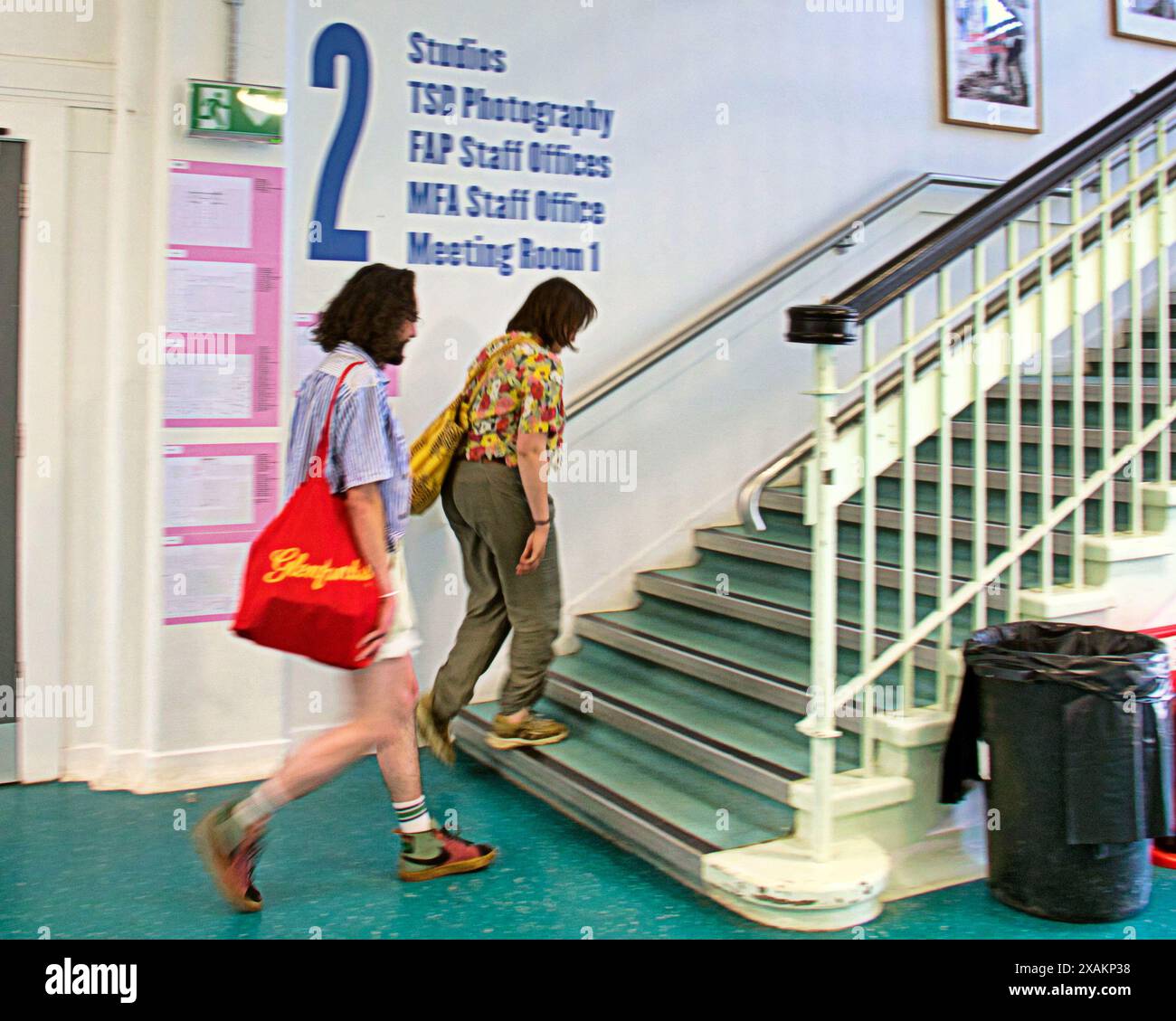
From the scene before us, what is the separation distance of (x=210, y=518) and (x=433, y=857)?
137cm

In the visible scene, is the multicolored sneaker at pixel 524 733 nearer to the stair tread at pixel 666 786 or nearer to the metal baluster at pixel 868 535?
the stair tread at pixel 666 786

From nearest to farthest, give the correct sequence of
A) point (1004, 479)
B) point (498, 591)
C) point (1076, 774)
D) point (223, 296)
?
point (1076, 774) → point (498, 591) → point (223, 296) → point (1004, 479)

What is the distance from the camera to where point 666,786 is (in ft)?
10.6

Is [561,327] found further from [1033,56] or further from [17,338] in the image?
[1033,56]

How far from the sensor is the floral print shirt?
3271mm

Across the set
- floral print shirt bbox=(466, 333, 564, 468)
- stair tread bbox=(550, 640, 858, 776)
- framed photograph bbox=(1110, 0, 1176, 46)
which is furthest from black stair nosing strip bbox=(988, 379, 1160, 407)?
framed photograph bbox=(1110, 0, 1176, 46)

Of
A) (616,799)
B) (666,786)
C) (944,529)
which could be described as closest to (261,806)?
(616,799)

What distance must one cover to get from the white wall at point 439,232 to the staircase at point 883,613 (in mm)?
780

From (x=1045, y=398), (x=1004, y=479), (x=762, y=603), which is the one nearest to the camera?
(x=1045, y=398)

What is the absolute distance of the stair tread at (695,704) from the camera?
3.14 meters

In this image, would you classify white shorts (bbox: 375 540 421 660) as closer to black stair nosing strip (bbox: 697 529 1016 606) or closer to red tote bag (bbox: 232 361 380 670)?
red tote bag (bbox: 232 361 380 670)

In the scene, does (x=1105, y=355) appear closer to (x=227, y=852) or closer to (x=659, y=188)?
(x=659, y=188)

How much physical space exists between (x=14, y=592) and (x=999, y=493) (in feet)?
10.2

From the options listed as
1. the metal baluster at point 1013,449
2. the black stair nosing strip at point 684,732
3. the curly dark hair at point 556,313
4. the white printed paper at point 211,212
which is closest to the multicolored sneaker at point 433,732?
the black stair nosing strip at point 684,732
